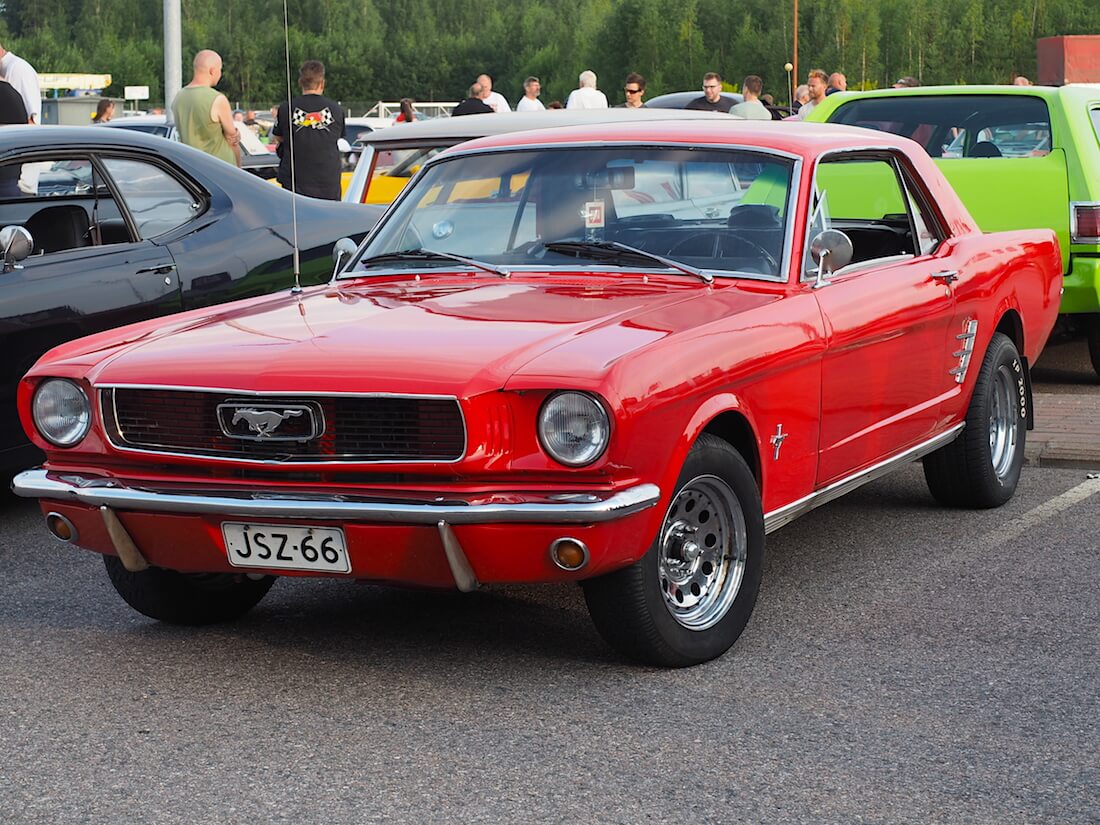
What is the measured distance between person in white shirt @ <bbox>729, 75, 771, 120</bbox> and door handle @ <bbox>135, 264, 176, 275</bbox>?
9.98m

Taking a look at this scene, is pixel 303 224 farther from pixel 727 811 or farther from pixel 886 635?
pixel 727 811

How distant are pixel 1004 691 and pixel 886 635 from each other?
0.60 metres

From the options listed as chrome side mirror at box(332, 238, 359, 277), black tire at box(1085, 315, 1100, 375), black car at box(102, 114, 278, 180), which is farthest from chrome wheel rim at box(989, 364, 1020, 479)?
black car at box(102, 114, 278, 180)

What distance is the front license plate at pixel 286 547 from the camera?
4516mm

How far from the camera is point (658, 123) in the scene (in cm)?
626

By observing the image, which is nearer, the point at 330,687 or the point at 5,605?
the point at 330,687

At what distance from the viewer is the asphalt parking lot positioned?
12.6 ft

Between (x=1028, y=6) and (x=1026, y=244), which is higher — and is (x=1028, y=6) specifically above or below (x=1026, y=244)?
above

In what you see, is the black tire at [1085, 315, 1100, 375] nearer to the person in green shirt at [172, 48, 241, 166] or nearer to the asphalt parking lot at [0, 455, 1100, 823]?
the asphalt parking lot at [0, 455, 1100, 823]

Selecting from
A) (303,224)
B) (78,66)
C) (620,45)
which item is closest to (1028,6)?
(620,45)

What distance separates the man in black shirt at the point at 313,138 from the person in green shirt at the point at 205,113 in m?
0.43

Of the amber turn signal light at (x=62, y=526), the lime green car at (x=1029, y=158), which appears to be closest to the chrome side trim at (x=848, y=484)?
A: the amber turn signal light at (x=62, y=526)

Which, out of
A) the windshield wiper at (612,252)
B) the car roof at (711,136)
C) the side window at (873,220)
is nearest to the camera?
the windshield wiper at (612,252)

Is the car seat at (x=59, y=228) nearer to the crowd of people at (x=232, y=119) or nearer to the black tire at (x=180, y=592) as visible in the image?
the black tire at (x=180, y=592)
